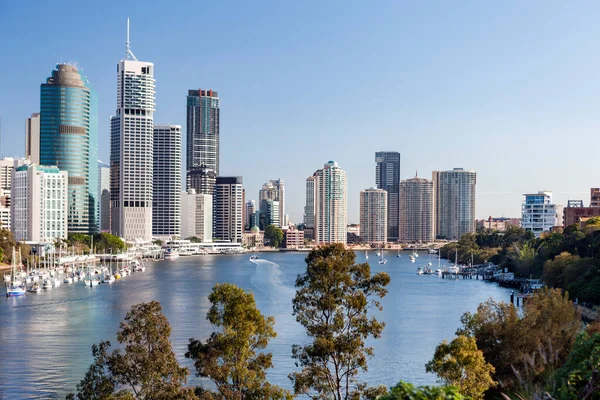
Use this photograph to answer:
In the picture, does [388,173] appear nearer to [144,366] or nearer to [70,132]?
[70,132]

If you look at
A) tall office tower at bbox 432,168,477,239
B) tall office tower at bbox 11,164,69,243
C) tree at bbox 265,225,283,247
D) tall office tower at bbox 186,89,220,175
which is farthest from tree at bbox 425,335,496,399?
tall office tower at bbox 186,89,220,175

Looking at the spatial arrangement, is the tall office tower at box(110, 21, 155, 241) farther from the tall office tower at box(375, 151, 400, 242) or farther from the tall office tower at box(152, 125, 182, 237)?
the tall office tower at box(375, 151, 400, 242)

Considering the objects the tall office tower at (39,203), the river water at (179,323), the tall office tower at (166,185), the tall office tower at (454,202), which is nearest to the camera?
the river water at (179,323)

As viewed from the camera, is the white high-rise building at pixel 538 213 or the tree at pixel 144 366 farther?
the white high-rise building at pixel 538 213

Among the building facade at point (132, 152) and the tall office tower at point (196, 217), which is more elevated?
the building facade at point (132, 152)

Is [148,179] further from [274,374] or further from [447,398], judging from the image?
[447,398]

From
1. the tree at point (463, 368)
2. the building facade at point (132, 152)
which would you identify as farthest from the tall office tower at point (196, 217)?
the tree at point (463, 368)

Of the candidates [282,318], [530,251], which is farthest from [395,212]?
[282,318]

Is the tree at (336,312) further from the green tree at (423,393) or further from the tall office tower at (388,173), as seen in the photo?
the tall office tower at (388,173)
